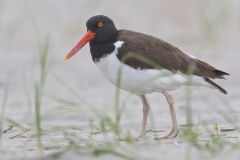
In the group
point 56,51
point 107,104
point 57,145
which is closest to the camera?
point 57,145

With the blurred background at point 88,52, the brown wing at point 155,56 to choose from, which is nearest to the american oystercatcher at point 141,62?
the brown wing at point 155,56

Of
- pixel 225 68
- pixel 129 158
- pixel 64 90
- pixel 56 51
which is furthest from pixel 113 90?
pixel 129 158

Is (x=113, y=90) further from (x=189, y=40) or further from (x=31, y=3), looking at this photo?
(x=31, y=3)

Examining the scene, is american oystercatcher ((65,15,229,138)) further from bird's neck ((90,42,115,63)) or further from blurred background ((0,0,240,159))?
blurred background ((0,0,240,159))

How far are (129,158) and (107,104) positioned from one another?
4.30 m

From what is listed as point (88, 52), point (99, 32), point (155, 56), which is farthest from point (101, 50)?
point (88, 52)

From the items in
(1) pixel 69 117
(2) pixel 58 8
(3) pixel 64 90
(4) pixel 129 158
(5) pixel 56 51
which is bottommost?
(4) pixel 129 158

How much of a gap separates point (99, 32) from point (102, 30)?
29 millimetres

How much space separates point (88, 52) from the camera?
12.0m

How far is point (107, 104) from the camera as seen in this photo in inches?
330

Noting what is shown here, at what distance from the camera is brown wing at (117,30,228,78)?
5.87 meters

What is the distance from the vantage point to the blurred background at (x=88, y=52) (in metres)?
7.50

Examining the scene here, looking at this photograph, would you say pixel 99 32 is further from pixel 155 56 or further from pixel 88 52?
pixel 88 52

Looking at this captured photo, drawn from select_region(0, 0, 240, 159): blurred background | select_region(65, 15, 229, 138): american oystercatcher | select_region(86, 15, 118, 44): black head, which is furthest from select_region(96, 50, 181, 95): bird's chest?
select_region(0, 0, 240, 159): blurred background
